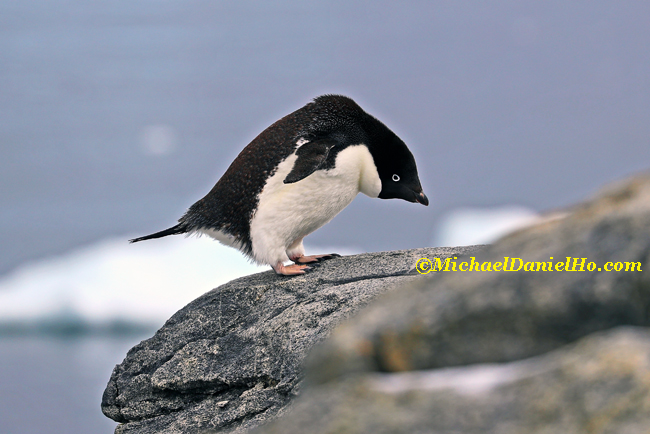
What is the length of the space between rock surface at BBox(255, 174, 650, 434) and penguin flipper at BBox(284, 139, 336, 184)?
12.2 ft

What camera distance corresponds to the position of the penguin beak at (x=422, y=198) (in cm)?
635

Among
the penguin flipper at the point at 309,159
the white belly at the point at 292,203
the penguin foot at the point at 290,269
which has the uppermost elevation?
the penguin flipper at the point at 309,159

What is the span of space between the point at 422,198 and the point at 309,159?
149 cm

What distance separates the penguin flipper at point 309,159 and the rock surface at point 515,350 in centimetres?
373

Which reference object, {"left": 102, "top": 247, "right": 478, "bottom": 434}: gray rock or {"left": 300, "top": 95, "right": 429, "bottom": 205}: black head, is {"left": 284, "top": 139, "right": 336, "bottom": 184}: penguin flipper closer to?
{"left": 300, "top": 95, "right": 429, "bottom": 205}: black head

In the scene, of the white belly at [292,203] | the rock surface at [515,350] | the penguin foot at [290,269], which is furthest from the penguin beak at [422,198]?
the rock surface at [515,350]

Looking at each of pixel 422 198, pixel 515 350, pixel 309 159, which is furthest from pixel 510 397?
pixel 422 198

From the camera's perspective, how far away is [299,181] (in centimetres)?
548

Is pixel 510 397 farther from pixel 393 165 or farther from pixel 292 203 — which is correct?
pixel 393 165

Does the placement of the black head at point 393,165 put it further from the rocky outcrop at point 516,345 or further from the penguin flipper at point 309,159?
the rocky outcrop at point 516,345

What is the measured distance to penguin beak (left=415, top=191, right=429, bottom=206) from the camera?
6.35 metres

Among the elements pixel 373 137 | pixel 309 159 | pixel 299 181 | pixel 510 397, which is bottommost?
pixel 510 397

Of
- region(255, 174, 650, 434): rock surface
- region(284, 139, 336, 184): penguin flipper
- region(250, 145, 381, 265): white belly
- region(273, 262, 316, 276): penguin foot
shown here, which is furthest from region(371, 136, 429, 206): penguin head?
region(255, 174, 650, 434): rock surface

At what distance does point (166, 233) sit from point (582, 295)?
5321 mm
